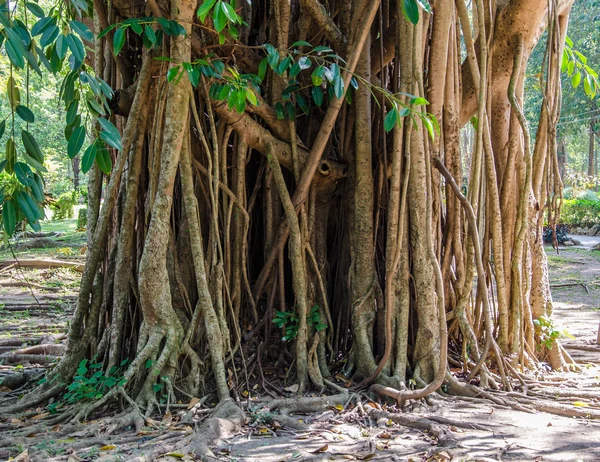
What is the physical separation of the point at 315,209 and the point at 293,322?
0.72m

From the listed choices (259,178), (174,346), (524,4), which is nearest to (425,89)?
(524,4)

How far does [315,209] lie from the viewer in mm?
3326

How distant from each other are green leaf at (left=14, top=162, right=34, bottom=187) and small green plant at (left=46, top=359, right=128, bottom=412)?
140 cm

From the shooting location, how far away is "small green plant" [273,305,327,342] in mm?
3006

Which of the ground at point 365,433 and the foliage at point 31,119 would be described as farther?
the ground at point 365,433

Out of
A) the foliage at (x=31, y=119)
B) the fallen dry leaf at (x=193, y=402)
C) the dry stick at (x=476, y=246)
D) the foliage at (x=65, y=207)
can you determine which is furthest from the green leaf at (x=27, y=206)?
the foliage at (x=65, y=207)

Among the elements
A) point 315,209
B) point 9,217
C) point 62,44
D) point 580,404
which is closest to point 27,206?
point 9,217

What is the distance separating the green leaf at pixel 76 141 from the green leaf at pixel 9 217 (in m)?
0.22

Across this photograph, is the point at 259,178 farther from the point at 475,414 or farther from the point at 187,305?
the point at 475,414

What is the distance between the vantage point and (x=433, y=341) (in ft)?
9.27

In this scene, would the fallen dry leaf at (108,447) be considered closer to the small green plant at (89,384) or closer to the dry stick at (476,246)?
the small green plant at (89,384)

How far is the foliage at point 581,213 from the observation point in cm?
1540

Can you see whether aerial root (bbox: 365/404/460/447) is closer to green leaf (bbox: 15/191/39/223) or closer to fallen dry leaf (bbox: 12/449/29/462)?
fallen dry leaf (bbox: 12/449/29/462)

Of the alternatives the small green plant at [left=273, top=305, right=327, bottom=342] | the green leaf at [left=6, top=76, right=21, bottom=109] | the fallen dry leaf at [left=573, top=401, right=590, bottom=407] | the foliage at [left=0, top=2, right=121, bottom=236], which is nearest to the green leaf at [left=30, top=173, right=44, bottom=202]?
the foliage at [left=0, top=2, right=121, bottom=236]
